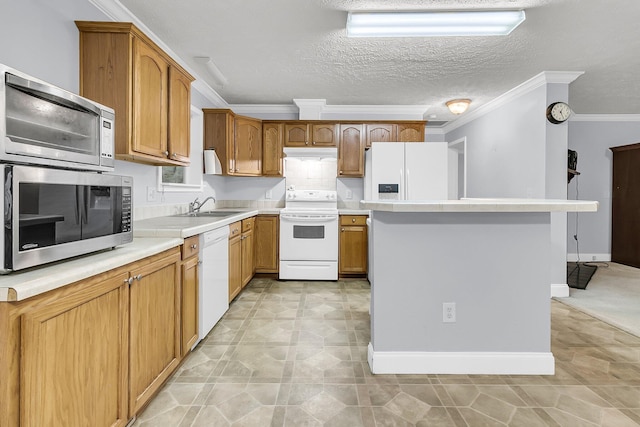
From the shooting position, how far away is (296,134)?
4582 millimetres

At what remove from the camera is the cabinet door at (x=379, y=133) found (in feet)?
15.0

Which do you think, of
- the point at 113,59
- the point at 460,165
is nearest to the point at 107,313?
the point at 113,59

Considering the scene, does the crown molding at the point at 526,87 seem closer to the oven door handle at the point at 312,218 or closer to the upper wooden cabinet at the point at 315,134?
the upper wooden cabinet at the point at 315,134

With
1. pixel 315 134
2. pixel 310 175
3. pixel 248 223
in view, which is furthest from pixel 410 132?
pixel 248 223

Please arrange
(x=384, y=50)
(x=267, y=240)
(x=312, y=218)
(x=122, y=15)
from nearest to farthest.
Answer: (x=122, y=15) → (x=384, y=50) → (x=312, y=218) → (x=267, y=240)

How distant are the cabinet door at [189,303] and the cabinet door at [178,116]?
85 centimetres

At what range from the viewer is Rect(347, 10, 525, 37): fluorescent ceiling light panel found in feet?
7.76

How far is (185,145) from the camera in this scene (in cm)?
268

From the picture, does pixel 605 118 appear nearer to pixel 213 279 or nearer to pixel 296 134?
pixel 296 134

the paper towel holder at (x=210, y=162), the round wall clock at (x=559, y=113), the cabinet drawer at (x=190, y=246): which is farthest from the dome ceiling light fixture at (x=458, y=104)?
the cabinet drawer at (x=190, y=246)

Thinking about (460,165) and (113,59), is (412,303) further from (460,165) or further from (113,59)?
(460,165)

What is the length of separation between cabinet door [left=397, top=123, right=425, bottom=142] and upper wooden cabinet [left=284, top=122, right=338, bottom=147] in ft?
2.98

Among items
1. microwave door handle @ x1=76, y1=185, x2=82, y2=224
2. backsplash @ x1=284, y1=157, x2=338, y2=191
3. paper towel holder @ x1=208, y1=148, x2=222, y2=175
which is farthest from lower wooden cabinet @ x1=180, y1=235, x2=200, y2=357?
backsplash @ x1=284, y1=157, x2=338, y2=191

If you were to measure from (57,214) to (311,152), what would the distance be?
348cm
